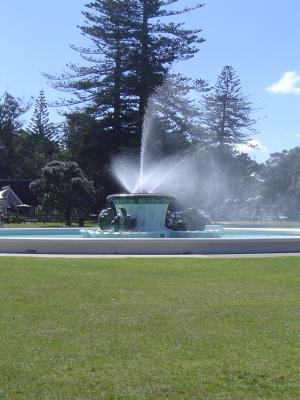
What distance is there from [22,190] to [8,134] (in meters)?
15.8

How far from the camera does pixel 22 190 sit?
64.4 m

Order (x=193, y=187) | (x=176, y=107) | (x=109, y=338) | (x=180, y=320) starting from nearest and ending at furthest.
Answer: (x=109, y=338)
(x=180, y=320)
(x=176, y=107)
(x=193, y=187)

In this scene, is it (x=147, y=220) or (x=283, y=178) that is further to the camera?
(x=283, y=178)

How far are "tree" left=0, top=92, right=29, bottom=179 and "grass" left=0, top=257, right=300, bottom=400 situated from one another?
67.1 m

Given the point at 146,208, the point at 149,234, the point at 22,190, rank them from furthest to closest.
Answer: the point at 22,190 → the point at 146,208 → the point at 149,234

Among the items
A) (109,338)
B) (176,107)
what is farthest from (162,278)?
(176,107)

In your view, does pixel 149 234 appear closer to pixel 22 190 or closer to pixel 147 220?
pixel 147 220

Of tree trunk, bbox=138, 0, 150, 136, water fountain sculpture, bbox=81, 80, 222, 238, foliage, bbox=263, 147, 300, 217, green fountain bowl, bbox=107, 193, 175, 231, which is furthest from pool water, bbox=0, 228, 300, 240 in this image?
foliage, bbox=263, 147, 300, 217

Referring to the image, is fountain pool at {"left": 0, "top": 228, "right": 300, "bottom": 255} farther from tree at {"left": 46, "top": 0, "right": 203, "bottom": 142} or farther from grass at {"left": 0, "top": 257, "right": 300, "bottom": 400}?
tree at {"left": 46, "top": 0, "right": 203, "bottom": 142}

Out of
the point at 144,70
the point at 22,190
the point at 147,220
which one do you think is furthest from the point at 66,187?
the point at 22,190

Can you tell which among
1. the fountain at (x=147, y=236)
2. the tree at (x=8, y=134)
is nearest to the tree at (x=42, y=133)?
the tree at (x=8, y=134)

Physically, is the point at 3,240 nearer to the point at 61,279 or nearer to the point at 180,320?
the point at 61,279

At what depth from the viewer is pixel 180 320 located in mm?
7797

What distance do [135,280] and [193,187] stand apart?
156 feet
